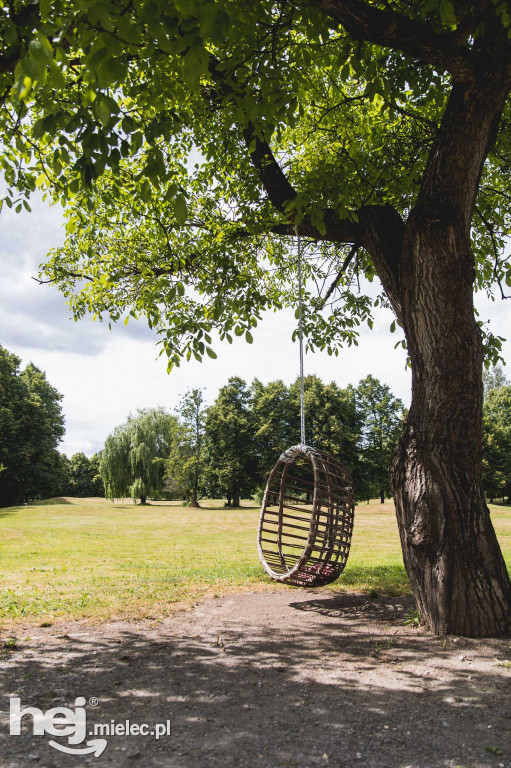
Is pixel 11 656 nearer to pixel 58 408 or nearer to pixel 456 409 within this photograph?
pixel 456 409

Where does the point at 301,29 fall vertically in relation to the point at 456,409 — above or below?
above

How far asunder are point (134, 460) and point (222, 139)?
37.8 meters

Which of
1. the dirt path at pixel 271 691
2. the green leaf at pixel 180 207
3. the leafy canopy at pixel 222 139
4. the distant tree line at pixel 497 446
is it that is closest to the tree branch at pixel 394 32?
the leafy canopy at pixel 222 139

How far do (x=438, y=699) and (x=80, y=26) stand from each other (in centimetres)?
544

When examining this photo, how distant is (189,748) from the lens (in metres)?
3.24

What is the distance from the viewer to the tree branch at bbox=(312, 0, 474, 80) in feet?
15.0

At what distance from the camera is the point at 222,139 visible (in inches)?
328

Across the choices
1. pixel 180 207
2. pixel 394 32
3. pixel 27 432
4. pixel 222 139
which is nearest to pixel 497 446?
pixel 27 432

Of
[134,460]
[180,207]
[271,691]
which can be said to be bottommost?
[271,691]

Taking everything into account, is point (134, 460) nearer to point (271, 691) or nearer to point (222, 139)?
point (222, 139)

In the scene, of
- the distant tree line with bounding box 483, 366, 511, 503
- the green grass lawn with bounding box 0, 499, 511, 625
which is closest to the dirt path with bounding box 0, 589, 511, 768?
the green grass lawn with bounding box 0, 499, 511, 625

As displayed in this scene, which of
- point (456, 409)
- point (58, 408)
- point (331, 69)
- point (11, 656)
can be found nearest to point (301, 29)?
point (331, 69)

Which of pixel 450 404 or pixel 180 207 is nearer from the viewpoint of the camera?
pixel 180 207

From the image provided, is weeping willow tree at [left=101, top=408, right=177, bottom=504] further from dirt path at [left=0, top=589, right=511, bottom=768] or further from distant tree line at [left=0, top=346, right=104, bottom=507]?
dirt path at [left=0, top=589, right=511, bottom=768]
